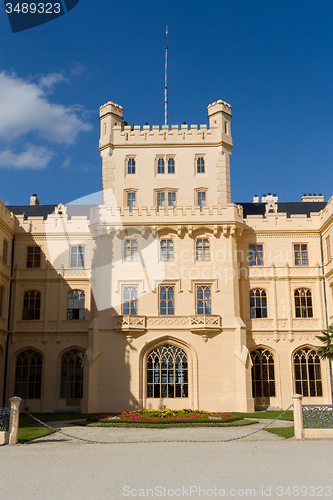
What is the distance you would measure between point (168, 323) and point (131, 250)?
5.61 metres

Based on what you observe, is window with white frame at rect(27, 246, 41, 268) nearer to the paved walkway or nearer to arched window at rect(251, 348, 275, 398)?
arched window at rect(251, 348, 275, 398)

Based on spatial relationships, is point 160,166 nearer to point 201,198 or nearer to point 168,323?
point 201,198

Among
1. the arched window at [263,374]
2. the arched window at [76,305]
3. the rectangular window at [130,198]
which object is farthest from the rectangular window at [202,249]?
the arched window at [76,305]

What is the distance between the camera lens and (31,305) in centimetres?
3509

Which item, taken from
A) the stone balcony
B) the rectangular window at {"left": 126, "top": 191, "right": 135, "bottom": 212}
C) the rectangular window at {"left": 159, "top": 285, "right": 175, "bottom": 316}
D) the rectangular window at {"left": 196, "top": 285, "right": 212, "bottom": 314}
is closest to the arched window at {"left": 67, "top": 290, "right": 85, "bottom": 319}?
the stone balcony

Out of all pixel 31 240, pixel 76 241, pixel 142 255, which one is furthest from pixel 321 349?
pixel 31 240

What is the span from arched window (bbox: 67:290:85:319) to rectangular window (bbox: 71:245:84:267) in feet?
6.62

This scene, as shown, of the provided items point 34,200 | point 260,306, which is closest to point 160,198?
point 260,306

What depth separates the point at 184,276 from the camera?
106 ft

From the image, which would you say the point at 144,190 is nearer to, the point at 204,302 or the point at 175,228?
the point at 175,228

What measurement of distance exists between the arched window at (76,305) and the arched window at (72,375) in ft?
8.22

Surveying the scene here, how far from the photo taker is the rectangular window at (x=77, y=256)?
35875 millimetres

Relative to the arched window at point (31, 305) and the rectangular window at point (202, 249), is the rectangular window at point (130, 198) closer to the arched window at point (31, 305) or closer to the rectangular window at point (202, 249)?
the rectangular window at point (202, 249)

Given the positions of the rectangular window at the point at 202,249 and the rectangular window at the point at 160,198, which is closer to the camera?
the rectangular window at the point at 202,249
